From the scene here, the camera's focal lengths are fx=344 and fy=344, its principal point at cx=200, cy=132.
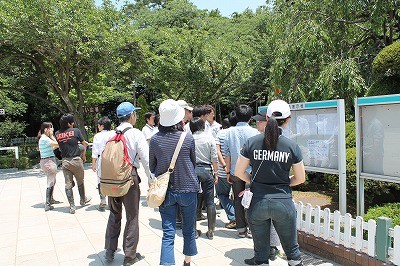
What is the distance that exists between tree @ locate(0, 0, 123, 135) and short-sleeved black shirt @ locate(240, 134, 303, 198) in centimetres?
939

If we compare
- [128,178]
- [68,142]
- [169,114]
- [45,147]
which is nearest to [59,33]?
[45,147]

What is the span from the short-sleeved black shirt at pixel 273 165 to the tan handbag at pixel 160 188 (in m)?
0.73

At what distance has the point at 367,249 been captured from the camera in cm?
327

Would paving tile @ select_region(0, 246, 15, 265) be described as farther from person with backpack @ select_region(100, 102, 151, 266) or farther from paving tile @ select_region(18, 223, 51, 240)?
person with backpack @ select_region(100, 102, 151, 266)

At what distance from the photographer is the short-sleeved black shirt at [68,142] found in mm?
5746

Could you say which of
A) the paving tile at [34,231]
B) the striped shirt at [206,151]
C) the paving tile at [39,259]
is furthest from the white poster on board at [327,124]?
the paving tile at [34,231]

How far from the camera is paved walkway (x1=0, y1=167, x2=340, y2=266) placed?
3896mm

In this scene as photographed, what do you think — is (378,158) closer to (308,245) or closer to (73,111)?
(308,245)

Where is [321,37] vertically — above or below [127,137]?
above

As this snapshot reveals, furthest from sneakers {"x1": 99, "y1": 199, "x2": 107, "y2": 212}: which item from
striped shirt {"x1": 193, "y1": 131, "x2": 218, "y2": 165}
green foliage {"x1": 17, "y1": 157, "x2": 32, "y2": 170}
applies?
green foliage {"x1": 17, "y1": 157, "x2": 32, "y2": 170}

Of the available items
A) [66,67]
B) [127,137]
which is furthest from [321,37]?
[66,67]

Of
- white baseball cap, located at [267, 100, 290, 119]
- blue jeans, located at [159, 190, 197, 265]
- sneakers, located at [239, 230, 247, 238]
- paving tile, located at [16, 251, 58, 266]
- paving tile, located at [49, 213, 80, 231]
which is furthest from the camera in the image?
paving tile, located at [49, 213, 80, 231]

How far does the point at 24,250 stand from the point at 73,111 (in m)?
10.2

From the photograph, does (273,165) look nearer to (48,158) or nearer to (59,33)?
(48,158)
